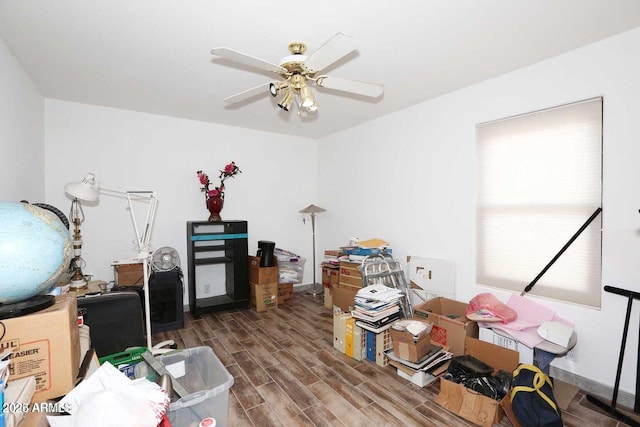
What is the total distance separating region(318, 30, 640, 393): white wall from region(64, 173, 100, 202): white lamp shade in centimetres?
312

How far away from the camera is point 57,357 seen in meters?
1.03

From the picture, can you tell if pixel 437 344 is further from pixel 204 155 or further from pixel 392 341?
pixel 204 155

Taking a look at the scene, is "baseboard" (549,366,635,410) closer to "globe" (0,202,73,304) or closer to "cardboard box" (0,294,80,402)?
"cardboard box" (0,294,80,402)

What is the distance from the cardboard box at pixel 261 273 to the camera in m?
4.02

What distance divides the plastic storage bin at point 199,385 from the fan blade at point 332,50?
167cm

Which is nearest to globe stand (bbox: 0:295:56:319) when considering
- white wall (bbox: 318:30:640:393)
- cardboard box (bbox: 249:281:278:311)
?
cardboard box (bbox: 249:281:278:311)

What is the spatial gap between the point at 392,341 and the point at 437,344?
441 mm

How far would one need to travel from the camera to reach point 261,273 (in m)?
4.02

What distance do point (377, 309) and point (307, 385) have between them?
88 centimetres

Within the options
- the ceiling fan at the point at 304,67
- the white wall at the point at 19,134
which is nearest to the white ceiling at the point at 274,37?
the white wall at the point at 19,134

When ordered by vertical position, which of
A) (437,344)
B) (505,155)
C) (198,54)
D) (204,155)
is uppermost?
(198,54)

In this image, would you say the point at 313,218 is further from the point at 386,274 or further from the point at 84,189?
the point at 84,189

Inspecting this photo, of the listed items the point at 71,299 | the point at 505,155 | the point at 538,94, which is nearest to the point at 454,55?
the point at 538,94

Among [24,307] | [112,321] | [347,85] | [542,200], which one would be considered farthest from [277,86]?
[542,200]
